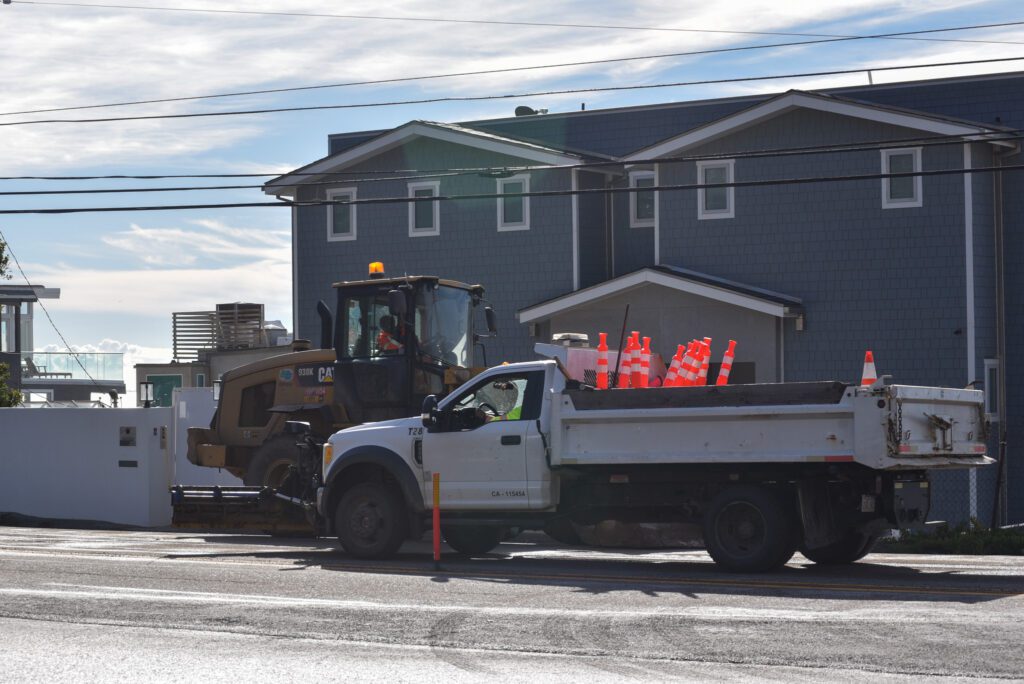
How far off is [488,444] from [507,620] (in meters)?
4.74

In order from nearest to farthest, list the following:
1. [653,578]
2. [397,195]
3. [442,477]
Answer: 1. [653,578]
2. [442,477]
3. [397,195]

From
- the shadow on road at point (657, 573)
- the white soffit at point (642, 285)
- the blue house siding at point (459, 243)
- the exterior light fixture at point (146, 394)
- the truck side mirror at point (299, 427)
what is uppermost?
the blue house siding at point (459, 243)

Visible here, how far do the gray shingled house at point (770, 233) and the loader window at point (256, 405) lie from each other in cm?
427

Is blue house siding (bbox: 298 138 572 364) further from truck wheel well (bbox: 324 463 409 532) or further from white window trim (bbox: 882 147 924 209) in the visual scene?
truck wheel well (bbox: 324 463 409 532)

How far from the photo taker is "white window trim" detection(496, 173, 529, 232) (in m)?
31.1

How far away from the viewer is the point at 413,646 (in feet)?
31.2

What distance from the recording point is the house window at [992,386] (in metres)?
26.7

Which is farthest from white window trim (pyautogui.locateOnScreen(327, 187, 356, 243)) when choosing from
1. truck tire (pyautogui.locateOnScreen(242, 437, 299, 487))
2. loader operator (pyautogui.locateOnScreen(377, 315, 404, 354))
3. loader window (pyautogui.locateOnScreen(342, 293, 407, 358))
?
loader operator (pyautogui.locateOnScreen(377, 315, 404, 354))

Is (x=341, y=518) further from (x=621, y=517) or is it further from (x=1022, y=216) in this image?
(x=1022, y=216)

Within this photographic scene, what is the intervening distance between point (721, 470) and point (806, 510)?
90 cm

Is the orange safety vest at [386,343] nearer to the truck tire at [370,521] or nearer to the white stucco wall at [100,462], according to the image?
the truck tire at [370,521]

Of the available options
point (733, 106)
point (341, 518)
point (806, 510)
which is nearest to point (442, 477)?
point (341, 518)

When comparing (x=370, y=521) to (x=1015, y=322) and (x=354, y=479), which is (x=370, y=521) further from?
(x=1015, y=322)

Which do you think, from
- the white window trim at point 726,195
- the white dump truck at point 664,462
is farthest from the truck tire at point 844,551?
the white window trim at point 726,195
